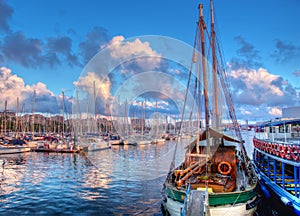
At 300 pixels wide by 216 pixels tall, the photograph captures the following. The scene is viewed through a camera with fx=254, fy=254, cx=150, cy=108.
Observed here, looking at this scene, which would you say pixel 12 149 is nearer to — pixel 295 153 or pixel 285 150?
pixel 285 150

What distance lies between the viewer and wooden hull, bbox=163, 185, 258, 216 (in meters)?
16.8

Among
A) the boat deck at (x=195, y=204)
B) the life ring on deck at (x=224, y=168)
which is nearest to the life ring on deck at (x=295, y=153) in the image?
the life ring on deck at (x=224, y=168)

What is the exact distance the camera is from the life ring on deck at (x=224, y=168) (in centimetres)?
2098

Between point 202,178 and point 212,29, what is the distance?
24041 mm

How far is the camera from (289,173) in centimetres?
2700

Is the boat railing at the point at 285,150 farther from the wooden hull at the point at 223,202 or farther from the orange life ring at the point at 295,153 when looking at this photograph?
the wooden hull at the point at 223,202

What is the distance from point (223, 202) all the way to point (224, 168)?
15.1ft

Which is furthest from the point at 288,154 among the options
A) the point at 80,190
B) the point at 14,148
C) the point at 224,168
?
the point at 14,148

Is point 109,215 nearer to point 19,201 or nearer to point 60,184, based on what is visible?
point 19,201

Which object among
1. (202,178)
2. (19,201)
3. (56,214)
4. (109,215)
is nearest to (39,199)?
(19,201)

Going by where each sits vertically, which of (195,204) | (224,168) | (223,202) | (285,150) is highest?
(285,150)

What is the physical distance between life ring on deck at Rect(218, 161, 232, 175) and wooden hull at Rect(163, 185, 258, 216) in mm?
2421

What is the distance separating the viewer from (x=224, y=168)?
21.2 meters

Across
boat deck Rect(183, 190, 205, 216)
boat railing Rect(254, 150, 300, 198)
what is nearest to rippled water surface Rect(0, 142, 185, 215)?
boat deck Rect(183, 190, 205, 216)
